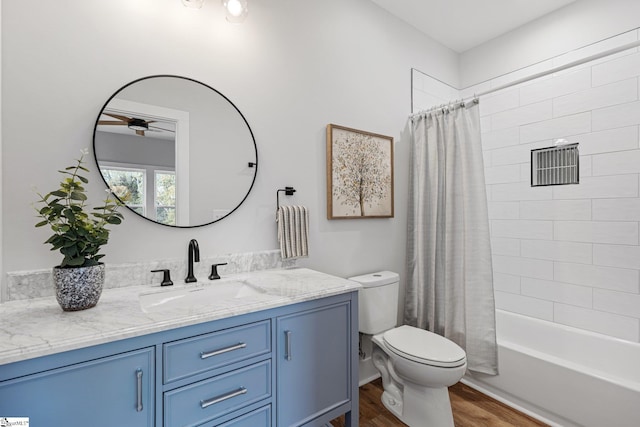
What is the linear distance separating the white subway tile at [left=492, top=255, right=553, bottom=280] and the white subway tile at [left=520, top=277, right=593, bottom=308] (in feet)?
0.16

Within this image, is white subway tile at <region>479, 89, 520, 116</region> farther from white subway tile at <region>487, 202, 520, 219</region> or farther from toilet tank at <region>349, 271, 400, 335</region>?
toilet tank at <region>349, 271, 400, 335</region>

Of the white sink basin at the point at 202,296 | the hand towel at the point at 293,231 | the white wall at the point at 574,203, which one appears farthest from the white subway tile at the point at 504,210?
the white sink basin at the point at 202,296

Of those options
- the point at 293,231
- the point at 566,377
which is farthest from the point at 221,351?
the point at 566,377

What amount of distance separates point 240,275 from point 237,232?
0.24 meters

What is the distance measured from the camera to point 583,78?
7.23 feet

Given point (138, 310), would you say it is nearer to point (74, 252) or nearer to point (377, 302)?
point (74, 252)

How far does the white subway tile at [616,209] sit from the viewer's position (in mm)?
1978

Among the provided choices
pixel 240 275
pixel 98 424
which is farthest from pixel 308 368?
pixel 98 424

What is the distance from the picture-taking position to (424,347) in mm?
1697

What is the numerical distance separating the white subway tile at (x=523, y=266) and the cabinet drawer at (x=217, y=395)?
2.31 m

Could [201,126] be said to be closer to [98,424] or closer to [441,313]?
[98,424]

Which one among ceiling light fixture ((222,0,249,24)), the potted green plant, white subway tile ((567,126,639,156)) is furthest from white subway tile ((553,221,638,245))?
the potted green plant

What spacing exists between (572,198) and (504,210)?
0.48 metres

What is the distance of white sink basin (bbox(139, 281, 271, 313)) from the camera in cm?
122
